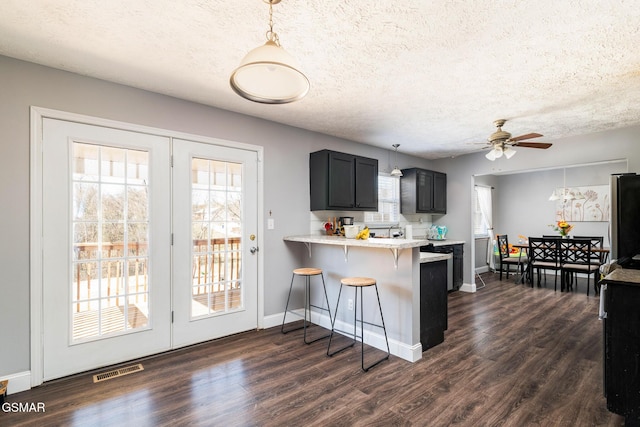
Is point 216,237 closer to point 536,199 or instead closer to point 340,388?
point 340,388

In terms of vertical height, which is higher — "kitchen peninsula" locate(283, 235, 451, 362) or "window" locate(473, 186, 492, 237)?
"window" locate(473, 186, 492, 237)

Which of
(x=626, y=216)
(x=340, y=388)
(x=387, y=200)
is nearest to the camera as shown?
(x=340, y=388)

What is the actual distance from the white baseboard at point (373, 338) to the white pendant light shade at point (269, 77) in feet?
8.00

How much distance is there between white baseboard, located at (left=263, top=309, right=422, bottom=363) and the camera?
9.36 feet

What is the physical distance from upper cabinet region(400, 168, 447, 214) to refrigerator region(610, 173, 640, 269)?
2665 millimetres

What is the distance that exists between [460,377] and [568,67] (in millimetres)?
2663

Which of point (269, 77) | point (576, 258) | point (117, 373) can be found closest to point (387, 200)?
point (576, 258)

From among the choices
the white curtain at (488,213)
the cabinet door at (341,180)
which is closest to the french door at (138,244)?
the cabinet door at (341,180)

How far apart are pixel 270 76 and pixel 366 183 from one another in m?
3.21

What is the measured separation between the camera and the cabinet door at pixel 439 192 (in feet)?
19.3

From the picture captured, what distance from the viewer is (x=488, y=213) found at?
7652mm

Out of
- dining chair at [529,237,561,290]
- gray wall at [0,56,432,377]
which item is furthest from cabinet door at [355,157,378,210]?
dining chair at [529,237,561,290]

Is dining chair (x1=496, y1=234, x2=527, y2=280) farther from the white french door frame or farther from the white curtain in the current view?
the white french door frame

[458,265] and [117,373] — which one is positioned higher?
[458,265]
